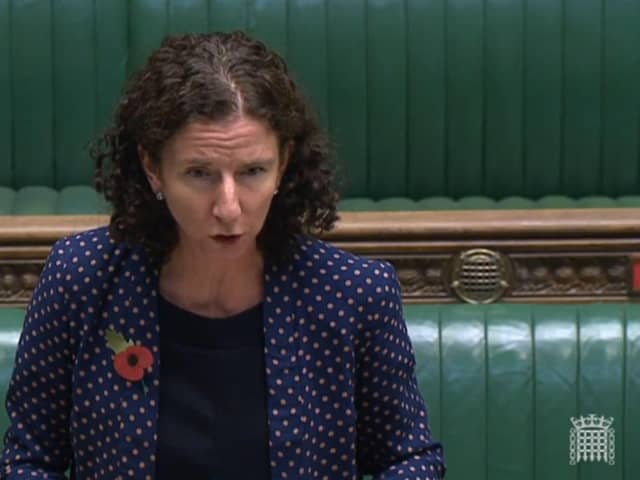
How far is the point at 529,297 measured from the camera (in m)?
2.84

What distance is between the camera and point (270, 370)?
5.07ft

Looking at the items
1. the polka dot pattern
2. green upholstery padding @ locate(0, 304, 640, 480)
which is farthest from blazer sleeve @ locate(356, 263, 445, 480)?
green upholstery padding @ locate(0, 304, 640, 480)

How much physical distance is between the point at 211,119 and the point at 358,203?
1.91 metres

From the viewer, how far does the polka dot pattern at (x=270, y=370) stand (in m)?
1.54

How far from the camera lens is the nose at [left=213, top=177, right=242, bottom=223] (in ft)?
A: 4.69

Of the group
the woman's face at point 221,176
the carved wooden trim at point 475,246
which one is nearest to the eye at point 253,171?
the woman's face at point 221,176

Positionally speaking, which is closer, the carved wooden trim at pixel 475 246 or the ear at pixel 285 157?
the ear at pixel 285 157

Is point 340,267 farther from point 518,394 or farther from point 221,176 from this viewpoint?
point 518,394

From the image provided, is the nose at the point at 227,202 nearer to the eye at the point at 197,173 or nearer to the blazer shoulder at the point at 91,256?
the eye at the point at 197,173

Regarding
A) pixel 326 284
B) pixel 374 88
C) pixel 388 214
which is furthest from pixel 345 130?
pixel 326 284

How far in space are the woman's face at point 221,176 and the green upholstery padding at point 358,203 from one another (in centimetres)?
177

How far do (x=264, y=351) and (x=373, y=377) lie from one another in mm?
98

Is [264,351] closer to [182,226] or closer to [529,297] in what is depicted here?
[182,226]

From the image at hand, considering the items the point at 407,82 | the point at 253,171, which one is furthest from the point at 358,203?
the point at 253,171
